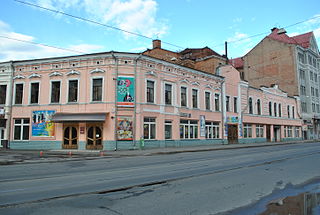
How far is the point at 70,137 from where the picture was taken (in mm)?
23375

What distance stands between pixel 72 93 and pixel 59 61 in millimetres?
3265

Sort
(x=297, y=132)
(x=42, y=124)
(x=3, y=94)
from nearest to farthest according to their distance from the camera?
(x=42, y=124) < (x=3, y=94) < (x=297, y=132)

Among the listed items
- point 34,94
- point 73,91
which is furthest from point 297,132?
point 34,94

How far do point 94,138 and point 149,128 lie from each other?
5122 millimetres

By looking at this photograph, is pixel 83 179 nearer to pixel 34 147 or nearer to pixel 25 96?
pixel 34 147

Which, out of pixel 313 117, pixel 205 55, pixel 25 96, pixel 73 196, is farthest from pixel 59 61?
pixel 313 117

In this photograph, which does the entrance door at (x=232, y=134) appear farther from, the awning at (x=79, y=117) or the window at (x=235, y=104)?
the awning at (x=79, y=117)

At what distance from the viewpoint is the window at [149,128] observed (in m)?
24.0

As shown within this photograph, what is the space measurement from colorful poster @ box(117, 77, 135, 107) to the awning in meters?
1.99

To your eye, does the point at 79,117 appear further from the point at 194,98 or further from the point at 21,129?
the point at 194,98

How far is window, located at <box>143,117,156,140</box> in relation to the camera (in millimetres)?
24017

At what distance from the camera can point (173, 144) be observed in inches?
1017

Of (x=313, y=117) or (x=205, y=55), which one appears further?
(x=313, y=117)

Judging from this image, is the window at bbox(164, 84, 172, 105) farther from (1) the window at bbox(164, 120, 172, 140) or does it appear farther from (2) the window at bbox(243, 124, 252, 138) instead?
(2) the window at bbox(243, 124, 252, 138)
